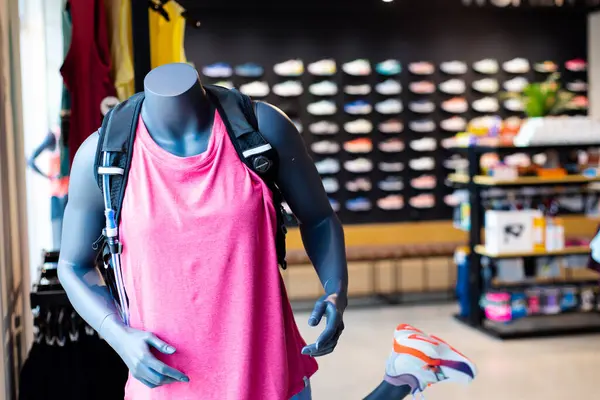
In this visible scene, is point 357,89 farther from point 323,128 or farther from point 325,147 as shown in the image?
point 325,147

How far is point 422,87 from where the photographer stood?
386 inches

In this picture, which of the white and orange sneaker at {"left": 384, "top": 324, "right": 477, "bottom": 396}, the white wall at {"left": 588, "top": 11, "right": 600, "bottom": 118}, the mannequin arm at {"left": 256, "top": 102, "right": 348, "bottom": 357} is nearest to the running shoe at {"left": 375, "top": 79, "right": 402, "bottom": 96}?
the white wall at {"left": 588, "top": 11, "right": 600, "bottom": 118}

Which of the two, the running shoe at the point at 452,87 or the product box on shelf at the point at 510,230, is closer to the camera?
the product box on shelf at the point at 510,230

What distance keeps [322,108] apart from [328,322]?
26.9 feet

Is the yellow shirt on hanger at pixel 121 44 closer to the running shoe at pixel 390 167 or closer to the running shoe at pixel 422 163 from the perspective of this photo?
the running shoe at pixel 390 167

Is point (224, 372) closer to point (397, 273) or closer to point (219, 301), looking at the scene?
point (219, 301)

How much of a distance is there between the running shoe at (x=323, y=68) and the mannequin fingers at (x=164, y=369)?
838 centimetres

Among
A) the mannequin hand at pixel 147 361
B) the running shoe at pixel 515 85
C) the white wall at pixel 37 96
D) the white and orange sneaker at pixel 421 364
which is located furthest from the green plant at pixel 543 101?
the mannequin hand at pixel 147 361

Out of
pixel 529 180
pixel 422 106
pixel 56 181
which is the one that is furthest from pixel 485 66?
pixel 56 181

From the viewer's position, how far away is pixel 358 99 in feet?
32.2

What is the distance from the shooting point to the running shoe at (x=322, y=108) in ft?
31.6

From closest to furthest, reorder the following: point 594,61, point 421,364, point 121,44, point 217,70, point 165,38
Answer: point 421,364 < point 121,44 < point 165,38 < point 217,70 < point 594,61

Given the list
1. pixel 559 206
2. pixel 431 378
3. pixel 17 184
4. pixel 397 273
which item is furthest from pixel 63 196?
pixel 397 273

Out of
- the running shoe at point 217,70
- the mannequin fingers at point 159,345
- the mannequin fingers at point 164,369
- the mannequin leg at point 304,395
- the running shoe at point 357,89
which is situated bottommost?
the mannequin leg at point 304,395
